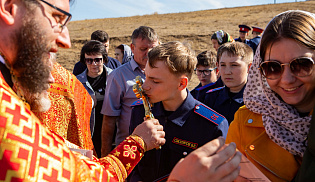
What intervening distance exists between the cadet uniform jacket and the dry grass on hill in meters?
12.5

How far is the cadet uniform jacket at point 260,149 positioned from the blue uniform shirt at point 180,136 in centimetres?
68

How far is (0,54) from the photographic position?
175cm

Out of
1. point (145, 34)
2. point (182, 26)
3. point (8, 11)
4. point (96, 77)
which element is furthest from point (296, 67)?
point (182, 26)

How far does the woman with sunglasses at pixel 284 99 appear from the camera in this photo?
1.80 metres

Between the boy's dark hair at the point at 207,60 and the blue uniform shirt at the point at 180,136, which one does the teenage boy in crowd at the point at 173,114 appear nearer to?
the blue uniform shirt at the point at 180,136

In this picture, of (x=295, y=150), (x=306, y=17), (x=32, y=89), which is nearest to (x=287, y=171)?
(x=295, y=150)

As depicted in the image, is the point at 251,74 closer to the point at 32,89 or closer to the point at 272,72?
the point at 272,72

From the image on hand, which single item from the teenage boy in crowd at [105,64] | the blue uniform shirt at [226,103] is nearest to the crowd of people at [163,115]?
the blue uniform shirt at [226,103]

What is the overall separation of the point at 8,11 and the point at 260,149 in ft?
5.70

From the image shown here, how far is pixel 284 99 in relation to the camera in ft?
6.38

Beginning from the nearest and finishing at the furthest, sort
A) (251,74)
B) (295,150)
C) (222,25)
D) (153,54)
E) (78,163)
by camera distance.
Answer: (78,163), (295,150), (251,74), (153,54), (222,25)

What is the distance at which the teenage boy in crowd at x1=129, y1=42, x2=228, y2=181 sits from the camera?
114 inches

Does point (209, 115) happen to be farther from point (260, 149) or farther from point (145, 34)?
point (145, 34)

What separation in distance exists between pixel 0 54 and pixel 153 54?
1600 mm
